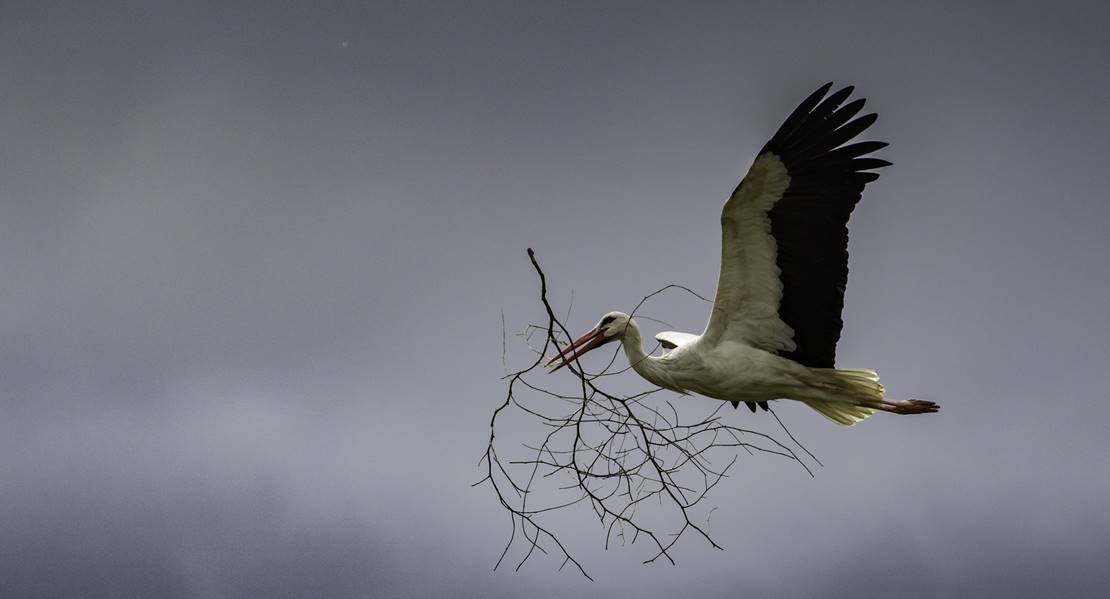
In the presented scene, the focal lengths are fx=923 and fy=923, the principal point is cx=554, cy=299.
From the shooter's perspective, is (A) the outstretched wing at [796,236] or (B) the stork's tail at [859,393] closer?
(A) the outstretched wing at [796,236]

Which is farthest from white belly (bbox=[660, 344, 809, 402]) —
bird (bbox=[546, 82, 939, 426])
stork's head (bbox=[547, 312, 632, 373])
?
stork's head (bbox=[547, 312, 632, 373])

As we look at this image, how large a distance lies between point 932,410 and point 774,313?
59.1 inches

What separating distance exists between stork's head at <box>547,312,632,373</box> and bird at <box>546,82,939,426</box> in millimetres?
11

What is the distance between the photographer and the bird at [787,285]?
6895 millimetres

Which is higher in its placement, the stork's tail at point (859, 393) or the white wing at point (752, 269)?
the white wing at point (752, 269)

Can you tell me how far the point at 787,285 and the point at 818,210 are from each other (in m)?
0.64

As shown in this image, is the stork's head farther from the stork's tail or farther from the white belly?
the stork's tail

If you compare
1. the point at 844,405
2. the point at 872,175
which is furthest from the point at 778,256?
the point at 844,405

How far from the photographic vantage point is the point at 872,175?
6.88m

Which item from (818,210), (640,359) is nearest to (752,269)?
(818,210)

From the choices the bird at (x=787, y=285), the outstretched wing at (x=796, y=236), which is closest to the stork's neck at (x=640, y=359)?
the bird at (x=787, y=285)

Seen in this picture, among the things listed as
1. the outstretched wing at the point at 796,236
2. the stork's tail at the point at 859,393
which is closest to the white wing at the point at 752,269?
the outstretched wing at the point at 796,236

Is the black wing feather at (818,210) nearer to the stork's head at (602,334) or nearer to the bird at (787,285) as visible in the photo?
the bird at (787,285)

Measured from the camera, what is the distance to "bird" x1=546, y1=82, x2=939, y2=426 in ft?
22.6
